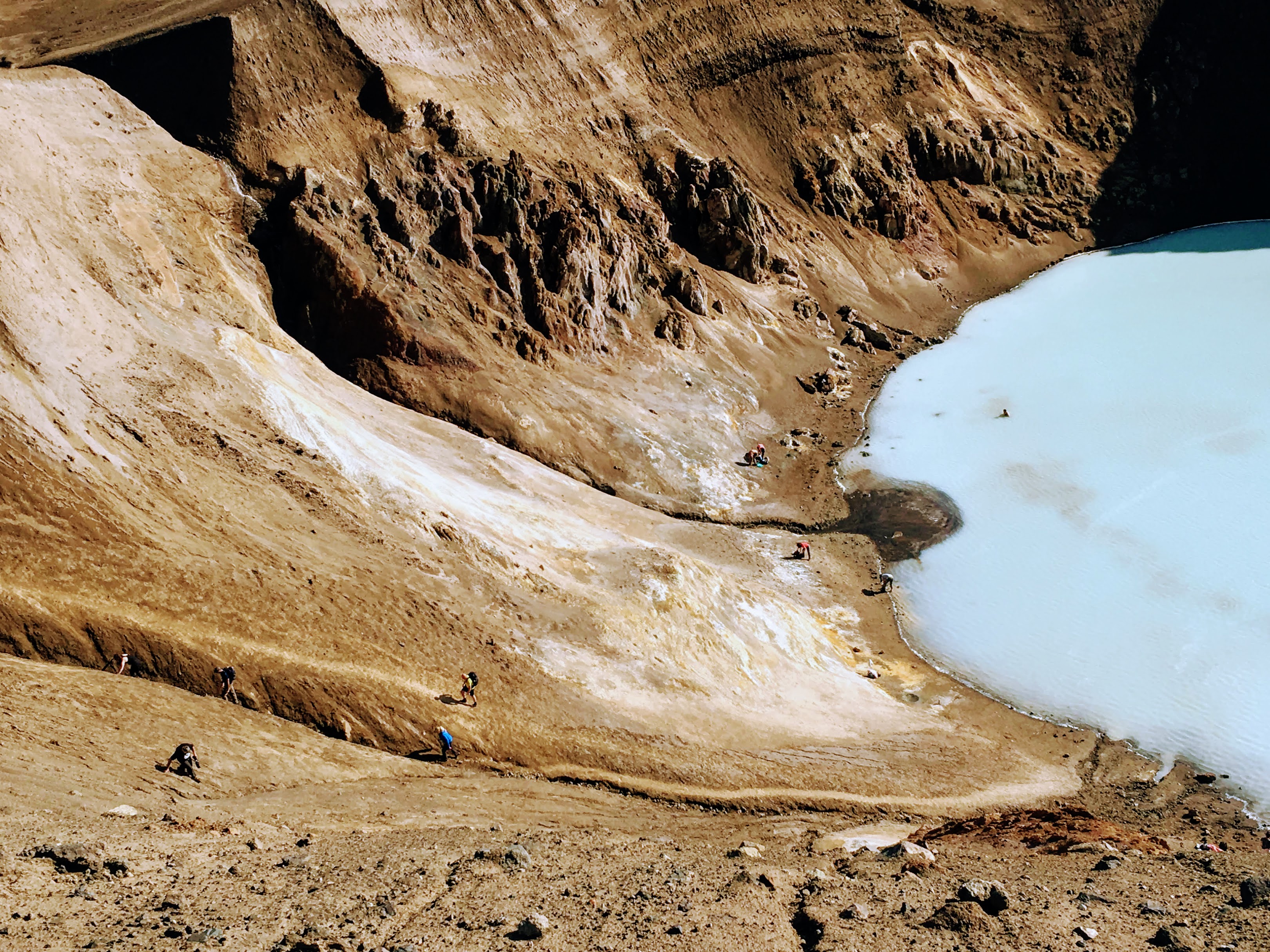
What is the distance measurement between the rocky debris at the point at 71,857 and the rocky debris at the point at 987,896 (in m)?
15.9

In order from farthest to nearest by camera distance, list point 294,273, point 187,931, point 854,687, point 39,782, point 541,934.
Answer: point 294,273 < point 854,687 < point 39,782 < point 541,934 < point 187,931

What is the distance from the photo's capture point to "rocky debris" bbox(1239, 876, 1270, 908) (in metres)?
22.3

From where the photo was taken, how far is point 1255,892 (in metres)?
22.5

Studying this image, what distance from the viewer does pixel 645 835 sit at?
90.6ft

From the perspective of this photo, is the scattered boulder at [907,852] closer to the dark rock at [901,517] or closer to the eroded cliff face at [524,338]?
the eroded cliff face at [524,338]

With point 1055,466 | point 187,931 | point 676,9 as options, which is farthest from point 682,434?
point 187,931

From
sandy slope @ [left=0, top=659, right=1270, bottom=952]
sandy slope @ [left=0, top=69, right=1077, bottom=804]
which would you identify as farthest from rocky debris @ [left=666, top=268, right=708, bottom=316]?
sandy slope @ [left=0, top=659, right=1270, bottom=952]

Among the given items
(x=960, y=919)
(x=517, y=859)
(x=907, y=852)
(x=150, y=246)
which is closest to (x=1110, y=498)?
(x=907, y=852)

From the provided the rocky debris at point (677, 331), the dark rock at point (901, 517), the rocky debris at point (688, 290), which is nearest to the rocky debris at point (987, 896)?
the dark rock at point (901, 517)

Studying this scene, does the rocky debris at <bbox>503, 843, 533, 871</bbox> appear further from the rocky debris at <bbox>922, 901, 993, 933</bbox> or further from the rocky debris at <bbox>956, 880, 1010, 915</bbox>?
the rocky debris at <bbox>956, 880, 1010, 915</bbox>

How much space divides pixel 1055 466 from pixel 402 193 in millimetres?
31079

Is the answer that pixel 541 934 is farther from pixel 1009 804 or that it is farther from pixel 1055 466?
pixel 1055 466

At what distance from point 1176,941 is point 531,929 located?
467 inches

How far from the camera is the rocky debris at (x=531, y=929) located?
1975cm
